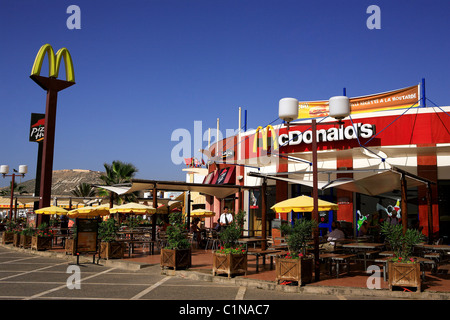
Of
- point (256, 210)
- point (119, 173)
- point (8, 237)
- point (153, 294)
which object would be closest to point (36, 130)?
point (119, 173)

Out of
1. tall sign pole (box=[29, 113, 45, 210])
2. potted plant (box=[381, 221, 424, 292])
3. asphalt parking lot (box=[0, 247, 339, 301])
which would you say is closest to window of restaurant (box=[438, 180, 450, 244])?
potted plant (box=[381, 221, 424, 292])

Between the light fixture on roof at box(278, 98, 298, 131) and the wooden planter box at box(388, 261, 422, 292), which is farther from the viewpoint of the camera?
the light fixture on roof at box(278, 98, 298, 131)

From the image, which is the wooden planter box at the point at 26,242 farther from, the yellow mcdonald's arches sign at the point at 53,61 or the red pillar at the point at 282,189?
the red pillar at the point at 282,189

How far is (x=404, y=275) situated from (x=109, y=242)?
30.8ft

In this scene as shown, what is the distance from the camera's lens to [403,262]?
8.26 metres

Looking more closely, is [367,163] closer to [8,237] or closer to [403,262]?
[403,262]

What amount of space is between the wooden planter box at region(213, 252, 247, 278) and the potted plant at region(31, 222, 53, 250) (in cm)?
1042

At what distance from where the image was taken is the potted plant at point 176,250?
11305 millimetres

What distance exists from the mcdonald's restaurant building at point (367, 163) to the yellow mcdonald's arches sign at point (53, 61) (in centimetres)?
1121

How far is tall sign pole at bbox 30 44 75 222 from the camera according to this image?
22.6m

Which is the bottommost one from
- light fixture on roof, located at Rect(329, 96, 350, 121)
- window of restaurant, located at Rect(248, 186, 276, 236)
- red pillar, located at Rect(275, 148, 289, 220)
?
window of restaurant, located at Rect(248, 186, 276, 236)

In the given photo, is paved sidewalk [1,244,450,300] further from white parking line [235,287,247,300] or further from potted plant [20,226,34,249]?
potted plant [20,226,34,249]

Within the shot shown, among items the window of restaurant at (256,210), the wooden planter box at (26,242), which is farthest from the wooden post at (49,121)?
the window of restaurant at (256,210)
